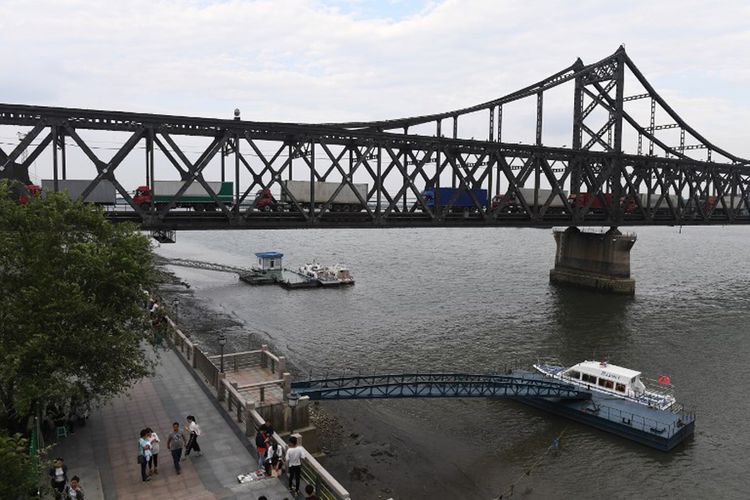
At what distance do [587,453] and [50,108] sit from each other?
113 ft

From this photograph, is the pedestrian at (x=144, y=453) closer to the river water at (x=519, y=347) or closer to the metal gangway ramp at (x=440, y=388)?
the metal gangway ramp at (x=440, y=388)

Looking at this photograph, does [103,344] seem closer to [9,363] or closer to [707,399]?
[9,363]

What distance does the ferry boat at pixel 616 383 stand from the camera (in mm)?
30641

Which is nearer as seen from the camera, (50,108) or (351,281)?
(50,108)

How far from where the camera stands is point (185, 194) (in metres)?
42.0

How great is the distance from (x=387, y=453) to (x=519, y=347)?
20418 millimetres

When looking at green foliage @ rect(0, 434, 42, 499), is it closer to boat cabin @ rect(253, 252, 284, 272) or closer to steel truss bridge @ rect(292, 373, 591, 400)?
steel truss bridge @ rect(292, 373, 591, 400)

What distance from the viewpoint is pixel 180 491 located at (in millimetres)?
15516

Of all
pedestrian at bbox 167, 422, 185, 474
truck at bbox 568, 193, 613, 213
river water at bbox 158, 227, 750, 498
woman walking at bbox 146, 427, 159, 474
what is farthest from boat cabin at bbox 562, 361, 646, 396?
truck at bbox 568, 193, 613, 213

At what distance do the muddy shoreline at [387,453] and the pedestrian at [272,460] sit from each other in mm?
7036

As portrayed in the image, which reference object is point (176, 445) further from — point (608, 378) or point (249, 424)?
point (608, 378)

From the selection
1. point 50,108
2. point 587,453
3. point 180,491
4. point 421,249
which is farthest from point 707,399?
point 421,249

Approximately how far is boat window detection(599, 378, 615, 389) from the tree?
2427cm

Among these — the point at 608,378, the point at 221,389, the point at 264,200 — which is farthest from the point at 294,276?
the point at 221,389
